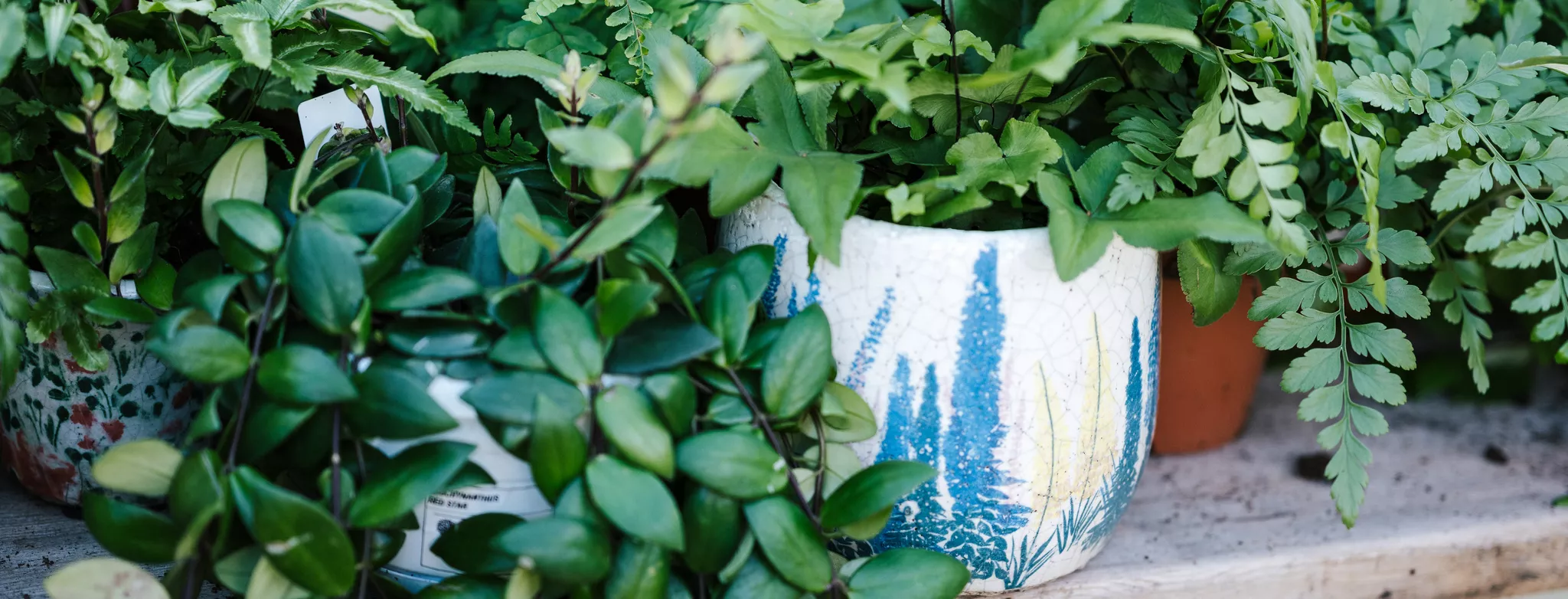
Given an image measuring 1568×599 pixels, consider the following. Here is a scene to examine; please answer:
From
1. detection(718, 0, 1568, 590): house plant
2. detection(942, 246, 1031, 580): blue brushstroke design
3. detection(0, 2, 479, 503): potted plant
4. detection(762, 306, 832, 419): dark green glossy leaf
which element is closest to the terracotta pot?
detection(718, 0, 1568, 590): house plant

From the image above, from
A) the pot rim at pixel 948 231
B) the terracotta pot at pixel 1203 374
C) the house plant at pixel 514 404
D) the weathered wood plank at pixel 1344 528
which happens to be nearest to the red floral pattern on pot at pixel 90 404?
the house plant at pixel 514 404

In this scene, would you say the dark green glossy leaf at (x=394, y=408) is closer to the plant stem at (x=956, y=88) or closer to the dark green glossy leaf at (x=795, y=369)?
the dark green glossy leaf at (x=795, y=369)

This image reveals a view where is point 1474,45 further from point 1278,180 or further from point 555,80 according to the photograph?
point 555,80

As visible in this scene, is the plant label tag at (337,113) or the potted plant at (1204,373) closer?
the plant label tag at (337,113)

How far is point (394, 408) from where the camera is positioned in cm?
50

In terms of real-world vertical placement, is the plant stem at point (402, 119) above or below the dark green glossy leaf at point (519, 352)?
above

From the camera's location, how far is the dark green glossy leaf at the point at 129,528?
0.50 metres

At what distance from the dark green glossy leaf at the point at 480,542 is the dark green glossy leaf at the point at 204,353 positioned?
0.14 m

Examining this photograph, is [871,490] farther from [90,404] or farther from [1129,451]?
[90,404]

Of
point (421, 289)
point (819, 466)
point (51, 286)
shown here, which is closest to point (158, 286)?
point (51, 286)

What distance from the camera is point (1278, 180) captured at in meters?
0.55

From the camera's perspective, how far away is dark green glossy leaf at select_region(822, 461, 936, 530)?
0.55m

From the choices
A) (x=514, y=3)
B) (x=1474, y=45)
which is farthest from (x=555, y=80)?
(x=1474, y=45)

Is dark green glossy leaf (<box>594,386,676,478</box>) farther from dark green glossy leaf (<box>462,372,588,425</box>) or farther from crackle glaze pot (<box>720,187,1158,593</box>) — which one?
crackle glaze pot (<box>720,187,1158,593</box>)
